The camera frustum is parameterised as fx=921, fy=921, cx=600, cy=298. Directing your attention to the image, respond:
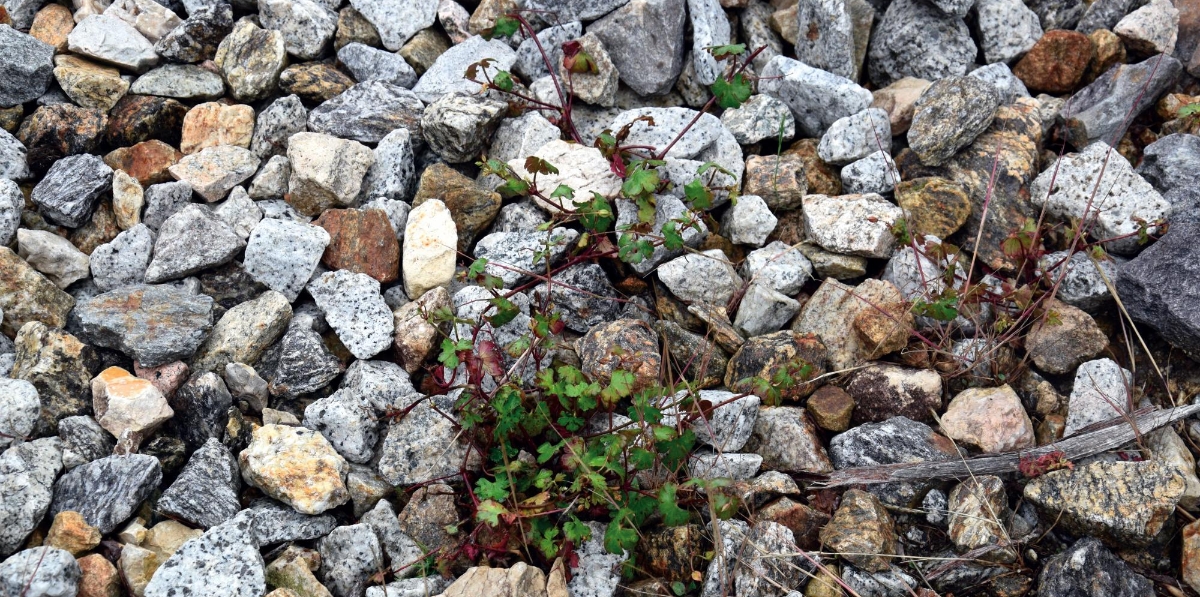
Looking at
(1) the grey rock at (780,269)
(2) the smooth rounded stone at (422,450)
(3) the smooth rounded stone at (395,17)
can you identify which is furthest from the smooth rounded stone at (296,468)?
(3) the smooth rounded stone at (395,17)

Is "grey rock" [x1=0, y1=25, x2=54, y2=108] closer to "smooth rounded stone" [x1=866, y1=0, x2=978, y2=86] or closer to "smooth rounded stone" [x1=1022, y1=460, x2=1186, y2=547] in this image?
"smooth rounded stone" [x1=866, y1=0, x2=978, y2=86]

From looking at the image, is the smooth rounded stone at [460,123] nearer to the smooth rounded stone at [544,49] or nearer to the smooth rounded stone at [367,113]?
the smooth rounded stone at [367,113]

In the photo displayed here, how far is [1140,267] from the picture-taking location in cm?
310

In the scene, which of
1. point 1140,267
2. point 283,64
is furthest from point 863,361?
point 283,64

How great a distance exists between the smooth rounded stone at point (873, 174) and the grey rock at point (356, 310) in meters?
1.82

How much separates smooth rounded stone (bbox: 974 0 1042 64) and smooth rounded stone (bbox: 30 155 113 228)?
11.7 ft

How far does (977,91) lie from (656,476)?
1.94 meters

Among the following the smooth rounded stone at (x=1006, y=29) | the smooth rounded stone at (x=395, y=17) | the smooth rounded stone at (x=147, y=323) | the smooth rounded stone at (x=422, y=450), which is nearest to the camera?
the smooth rounded stone at (x=422, y=450)

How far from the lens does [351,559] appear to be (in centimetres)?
276

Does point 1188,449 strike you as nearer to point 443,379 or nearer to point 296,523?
point 443,379

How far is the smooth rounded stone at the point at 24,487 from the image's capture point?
2668 millimetres

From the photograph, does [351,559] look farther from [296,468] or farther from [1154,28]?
[1154,28]

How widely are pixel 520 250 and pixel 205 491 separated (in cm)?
133

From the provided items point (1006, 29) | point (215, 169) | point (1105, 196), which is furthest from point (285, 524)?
point (1006, 29)
